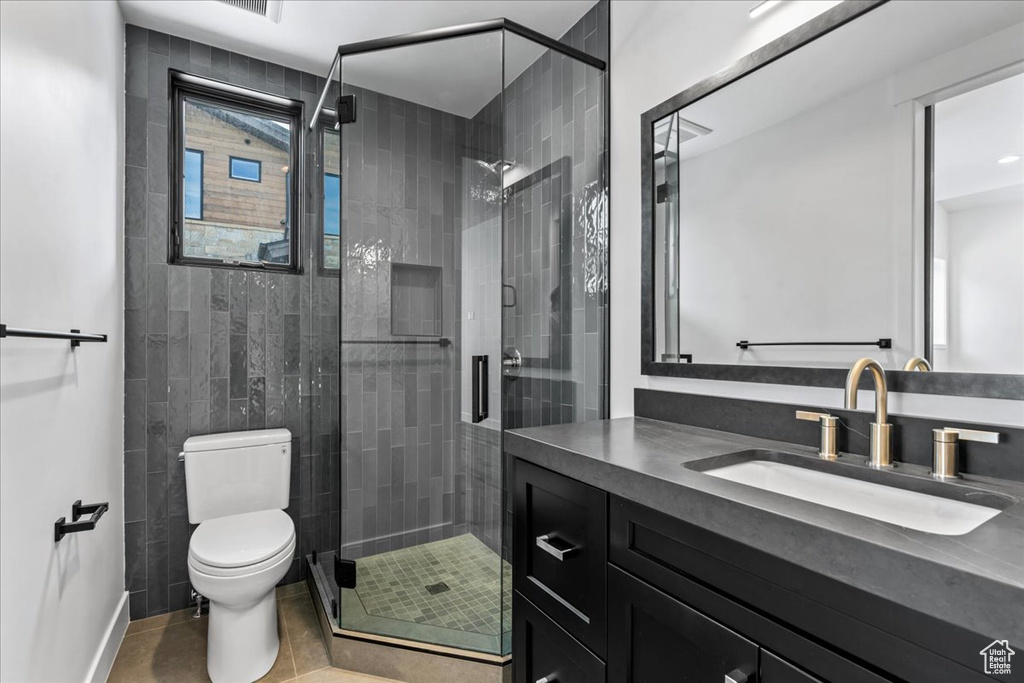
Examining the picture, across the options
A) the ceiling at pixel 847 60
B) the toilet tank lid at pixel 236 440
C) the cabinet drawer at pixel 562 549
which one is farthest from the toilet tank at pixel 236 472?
the ceiling at pixel 847 60

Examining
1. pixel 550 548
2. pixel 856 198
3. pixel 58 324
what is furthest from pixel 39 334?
pixel 856 198

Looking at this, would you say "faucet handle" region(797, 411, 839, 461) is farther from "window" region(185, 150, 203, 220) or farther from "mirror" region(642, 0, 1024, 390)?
"window" region(185, 150, 203, 220)

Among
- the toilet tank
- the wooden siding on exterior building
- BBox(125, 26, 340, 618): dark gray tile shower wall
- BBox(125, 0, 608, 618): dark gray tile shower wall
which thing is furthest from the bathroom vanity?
the wooden siding on exterior building

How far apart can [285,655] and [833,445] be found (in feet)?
6.87

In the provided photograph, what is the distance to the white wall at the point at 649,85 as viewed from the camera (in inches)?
52.5

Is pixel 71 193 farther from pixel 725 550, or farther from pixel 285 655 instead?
pixel 725 550

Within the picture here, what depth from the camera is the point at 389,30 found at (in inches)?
86.0

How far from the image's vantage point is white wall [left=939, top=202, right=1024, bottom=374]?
909 millimetres

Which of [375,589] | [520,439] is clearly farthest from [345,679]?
[520,439]

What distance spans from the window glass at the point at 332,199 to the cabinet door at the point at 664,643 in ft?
5.81

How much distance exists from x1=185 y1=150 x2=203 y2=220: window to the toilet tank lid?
3.42 ft

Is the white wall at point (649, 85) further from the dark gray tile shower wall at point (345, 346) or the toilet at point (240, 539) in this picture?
the toilet at point (240, 539)

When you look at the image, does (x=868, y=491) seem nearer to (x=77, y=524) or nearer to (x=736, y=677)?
(x=736, y=677)

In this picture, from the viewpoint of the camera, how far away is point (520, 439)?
4.36ft
